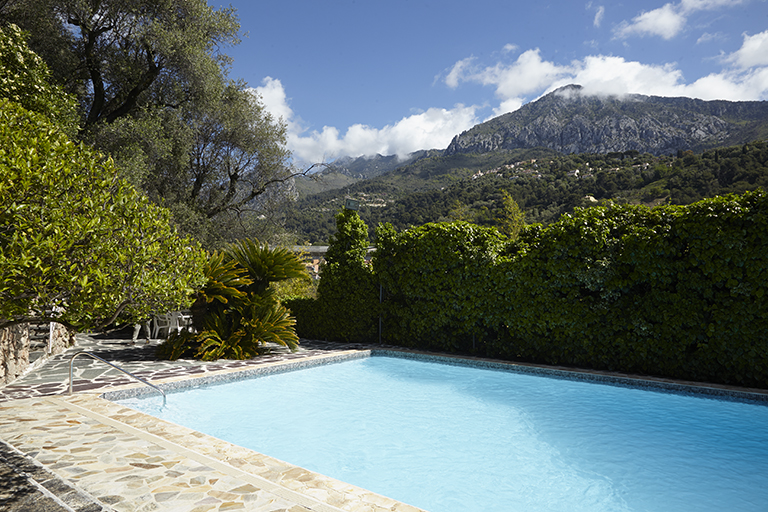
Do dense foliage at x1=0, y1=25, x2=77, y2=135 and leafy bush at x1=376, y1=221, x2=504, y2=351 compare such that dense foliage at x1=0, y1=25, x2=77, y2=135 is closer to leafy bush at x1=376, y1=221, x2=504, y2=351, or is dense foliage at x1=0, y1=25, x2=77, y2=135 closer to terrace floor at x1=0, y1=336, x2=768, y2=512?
terrace floor at x1=0, y1=336, x2=768, y2=512

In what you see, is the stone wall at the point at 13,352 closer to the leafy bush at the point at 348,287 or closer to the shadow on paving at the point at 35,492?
the shadow on paving at the point at 35,492

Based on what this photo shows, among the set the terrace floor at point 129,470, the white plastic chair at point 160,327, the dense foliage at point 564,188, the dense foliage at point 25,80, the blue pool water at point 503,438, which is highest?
the dense foliage at point 564,188

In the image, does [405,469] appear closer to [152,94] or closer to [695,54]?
[152,94]

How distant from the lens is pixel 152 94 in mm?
13156

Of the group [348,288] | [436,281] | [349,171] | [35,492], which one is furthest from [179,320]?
[349,171]

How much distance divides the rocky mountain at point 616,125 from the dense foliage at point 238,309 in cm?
5633

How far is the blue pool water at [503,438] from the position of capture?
451 centimetres

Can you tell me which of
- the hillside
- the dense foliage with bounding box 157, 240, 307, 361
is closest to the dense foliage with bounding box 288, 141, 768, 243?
the hillside

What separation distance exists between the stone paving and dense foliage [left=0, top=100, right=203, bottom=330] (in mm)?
1185

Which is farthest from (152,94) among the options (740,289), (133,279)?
(740,289)

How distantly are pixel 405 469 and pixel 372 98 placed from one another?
52.6 feet

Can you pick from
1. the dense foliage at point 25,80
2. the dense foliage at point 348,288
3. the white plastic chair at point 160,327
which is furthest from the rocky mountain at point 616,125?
the dense foliage at point 25,80

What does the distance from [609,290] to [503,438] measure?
4.04 metres

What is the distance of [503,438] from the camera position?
19.7ft
